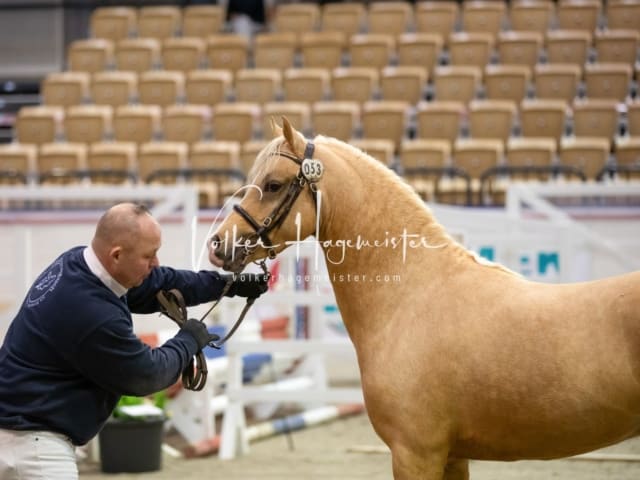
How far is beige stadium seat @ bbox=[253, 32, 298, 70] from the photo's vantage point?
1339 centimetres

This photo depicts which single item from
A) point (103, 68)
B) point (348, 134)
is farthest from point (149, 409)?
point (103, 68)

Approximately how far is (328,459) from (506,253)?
2007 millimetres

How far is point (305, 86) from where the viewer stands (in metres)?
12.4

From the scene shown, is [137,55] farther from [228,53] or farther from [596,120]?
[596,120]

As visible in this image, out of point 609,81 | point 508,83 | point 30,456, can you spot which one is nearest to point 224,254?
point 30,456

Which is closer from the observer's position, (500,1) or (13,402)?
(13,402)

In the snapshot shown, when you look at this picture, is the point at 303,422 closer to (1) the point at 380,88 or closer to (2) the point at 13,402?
(2) the point at 13,402

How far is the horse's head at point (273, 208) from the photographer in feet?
11.8

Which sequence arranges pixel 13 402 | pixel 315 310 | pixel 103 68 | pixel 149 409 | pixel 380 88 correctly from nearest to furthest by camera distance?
pixel 13 402 < pixel 149 409 < pixel 315 310 < pixel 380 88 < pixel 103 68

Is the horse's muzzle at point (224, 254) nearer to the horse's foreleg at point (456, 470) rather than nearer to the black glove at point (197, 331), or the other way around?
the black glove at point (197, 331)

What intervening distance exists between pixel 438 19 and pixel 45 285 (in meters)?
11.3

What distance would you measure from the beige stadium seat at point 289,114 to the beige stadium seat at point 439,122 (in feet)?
4.42

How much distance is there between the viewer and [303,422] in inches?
285

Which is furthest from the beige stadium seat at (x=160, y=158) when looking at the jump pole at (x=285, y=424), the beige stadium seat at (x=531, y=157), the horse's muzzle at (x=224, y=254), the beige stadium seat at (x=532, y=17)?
the horse's muzzle at (x=224, y=254)
